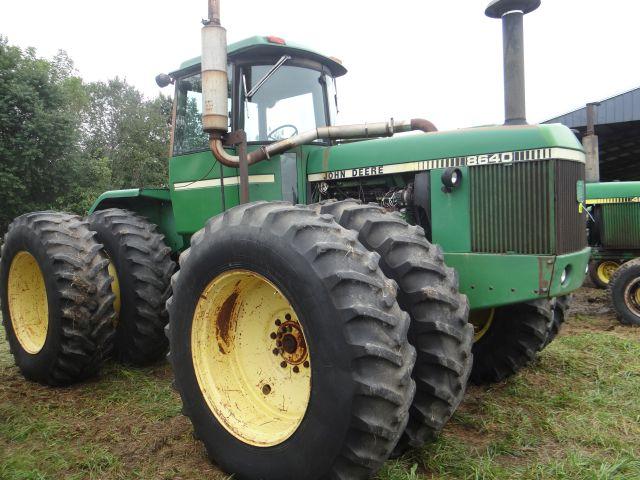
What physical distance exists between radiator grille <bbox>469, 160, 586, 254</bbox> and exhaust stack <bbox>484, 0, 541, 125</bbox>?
0.43 m

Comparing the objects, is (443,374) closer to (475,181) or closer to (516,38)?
(475,181)

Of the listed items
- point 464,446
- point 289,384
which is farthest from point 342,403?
point 464,446

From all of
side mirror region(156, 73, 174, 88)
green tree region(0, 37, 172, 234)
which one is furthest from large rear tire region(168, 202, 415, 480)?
green tree region(0, 37, 172, 234)

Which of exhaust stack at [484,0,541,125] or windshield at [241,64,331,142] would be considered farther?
windshield at [241,64,331,142]

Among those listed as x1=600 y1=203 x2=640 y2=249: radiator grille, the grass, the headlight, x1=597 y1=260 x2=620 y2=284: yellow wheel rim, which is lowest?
the grass

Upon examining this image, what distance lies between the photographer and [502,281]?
3.34 m

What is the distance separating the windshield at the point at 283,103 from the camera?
13.7 feet

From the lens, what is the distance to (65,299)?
423cm

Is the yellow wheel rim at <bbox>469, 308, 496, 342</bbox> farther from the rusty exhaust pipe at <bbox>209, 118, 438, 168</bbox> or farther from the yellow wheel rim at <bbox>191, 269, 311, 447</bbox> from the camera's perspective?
the yellow wheel rim at <bbox>191, 269, 311, 447</bbox>

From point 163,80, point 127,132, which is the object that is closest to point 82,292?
point 163,80

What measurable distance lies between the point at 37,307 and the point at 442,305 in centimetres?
381

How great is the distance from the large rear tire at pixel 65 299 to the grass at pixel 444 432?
0.67 feet

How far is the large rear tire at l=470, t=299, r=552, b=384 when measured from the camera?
4.02m

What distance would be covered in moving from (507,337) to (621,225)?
5.96 metres
